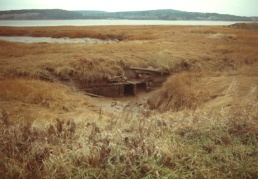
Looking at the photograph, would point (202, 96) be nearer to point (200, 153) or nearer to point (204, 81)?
point (204, 81)

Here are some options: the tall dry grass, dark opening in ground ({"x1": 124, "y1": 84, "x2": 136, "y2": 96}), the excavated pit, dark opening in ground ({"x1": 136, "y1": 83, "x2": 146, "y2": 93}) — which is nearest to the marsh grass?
the tall dry grass

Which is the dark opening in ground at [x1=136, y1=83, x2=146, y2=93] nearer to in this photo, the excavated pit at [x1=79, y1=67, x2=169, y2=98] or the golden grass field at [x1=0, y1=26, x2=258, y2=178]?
the excavated pit at [x1=79, y1=67, x2=169, y2=98]

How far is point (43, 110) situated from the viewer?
8.69 meters

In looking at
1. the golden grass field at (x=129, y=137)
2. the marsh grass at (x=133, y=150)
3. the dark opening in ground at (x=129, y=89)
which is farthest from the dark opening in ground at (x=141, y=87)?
the marsh grass at (x=133, y=150)

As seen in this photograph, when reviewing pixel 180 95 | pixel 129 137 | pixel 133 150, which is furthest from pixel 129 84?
pixel 133 150

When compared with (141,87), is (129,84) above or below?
above

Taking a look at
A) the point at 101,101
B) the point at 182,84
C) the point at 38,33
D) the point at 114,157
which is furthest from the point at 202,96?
the point at 38,33

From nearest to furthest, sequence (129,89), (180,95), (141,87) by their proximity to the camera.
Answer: (180,95) → (129,89) → (141,87)

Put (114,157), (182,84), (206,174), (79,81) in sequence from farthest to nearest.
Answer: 1. (79,81)
2. (182,84)
3. (114,157)
4. (206,174)

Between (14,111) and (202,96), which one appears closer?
(14,111)

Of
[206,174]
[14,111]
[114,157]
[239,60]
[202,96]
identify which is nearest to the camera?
[206,174]

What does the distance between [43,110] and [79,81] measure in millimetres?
4261

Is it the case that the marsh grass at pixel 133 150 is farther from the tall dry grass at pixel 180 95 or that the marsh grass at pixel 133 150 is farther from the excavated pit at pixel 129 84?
the excavated pit at pixel 129 84

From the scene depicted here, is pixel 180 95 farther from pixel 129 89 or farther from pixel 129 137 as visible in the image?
pixel 129 137
